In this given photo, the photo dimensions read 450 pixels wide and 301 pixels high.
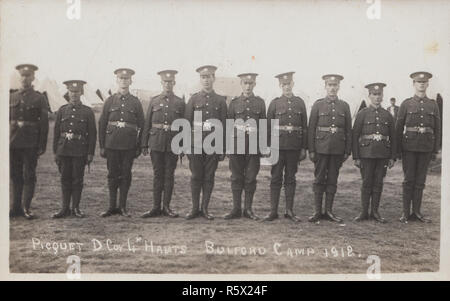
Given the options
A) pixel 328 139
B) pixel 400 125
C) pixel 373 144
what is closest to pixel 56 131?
pixel 328 139

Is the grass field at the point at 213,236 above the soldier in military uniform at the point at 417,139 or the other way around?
the other way around

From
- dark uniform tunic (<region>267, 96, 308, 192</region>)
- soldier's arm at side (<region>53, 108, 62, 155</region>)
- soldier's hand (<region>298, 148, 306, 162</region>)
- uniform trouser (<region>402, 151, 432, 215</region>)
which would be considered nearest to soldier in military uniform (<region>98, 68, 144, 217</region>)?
soldier's arm at side (<region>53, 108, 62, 155</region>)

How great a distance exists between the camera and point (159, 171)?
15.1ft

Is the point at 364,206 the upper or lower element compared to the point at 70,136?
lower

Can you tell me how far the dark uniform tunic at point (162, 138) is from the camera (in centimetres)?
456

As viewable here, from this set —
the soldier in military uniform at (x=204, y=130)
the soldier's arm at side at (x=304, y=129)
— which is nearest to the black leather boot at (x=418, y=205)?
the soldier's arm at side at (x=304, y=129)

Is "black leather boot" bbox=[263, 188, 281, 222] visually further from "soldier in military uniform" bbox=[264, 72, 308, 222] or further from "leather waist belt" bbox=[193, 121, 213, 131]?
"leather waist belt" bbox=[193, 121, 213, 131]

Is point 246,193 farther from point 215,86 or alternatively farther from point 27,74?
point 27,74

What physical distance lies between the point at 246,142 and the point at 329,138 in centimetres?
74

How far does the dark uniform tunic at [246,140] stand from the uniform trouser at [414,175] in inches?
53.8

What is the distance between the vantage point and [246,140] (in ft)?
15.1

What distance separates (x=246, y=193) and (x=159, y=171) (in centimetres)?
81

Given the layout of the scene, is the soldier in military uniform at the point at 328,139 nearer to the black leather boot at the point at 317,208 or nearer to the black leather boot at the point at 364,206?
the black leather boot at the point at 317,208

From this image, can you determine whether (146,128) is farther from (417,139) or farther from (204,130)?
(417,139)
